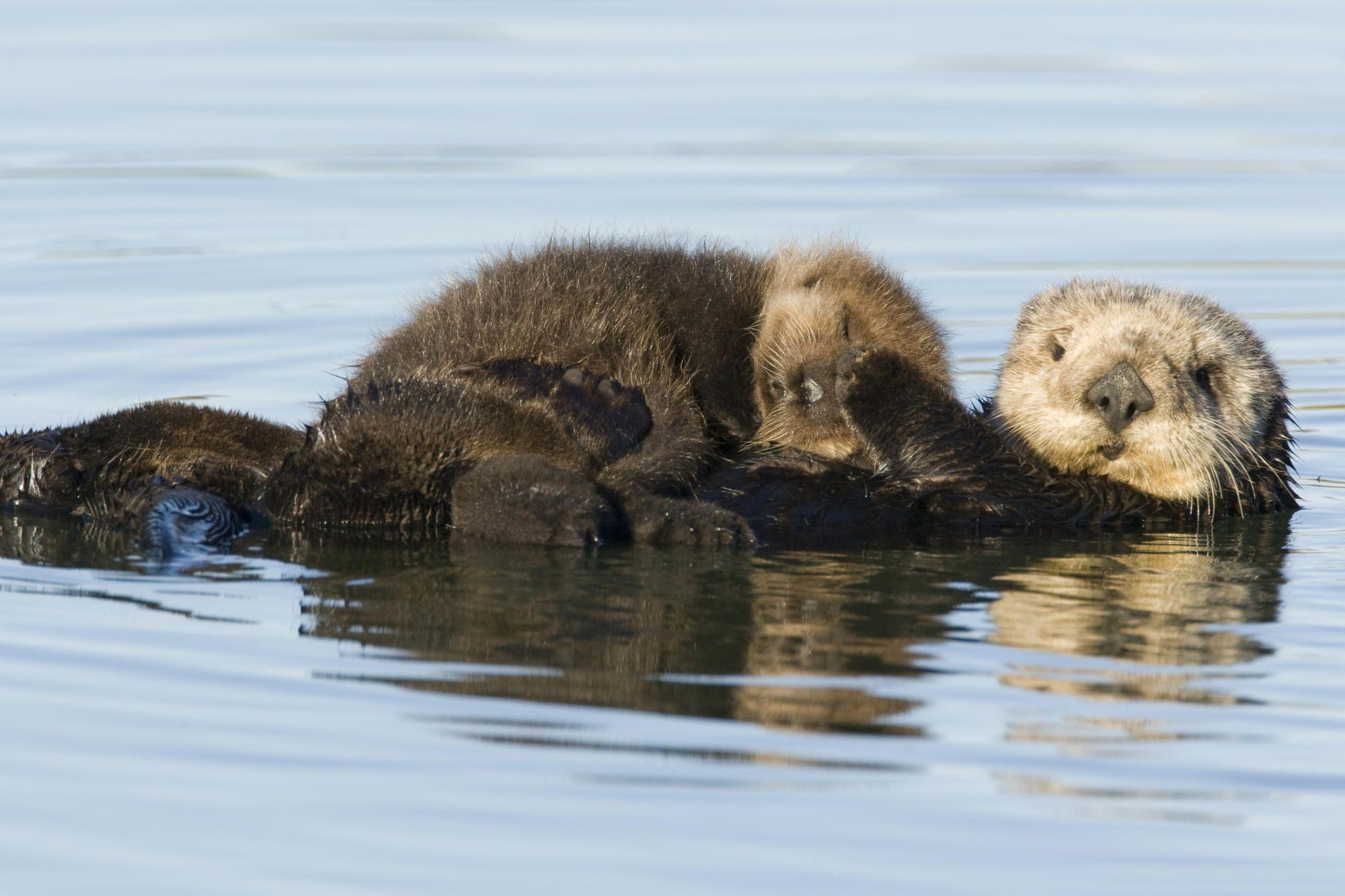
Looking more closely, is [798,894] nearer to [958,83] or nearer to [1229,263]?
[1229,263]

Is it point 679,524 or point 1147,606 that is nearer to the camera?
point 1147,606

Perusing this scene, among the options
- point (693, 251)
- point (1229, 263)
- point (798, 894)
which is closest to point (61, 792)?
point (798, 894)

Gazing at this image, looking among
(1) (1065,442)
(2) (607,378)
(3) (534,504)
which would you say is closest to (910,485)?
(1) (1065,442)

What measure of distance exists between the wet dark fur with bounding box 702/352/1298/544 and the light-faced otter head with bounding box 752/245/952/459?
97 mm

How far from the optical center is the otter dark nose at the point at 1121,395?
→ 553 cm

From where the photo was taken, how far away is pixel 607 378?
546 cm

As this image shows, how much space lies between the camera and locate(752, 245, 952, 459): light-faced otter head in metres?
5.65

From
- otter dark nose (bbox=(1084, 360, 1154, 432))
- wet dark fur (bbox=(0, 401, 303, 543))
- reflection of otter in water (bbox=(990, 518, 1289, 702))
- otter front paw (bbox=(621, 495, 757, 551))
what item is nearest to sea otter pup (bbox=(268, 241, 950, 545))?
otter front paw (bbox=(621, 495, 757, 551))

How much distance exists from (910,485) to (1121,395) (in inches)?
26.4

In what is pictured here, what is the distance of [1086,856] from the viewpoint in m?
3.39

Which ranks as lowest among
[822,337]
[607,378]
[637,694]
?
[637,694]

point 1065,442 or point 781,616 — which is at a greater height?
point 1065,442

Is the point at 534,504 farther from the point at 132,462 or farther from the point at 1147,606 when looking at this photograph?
the point at 1147,606

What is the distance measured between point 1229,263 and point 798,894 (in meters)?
8.12
